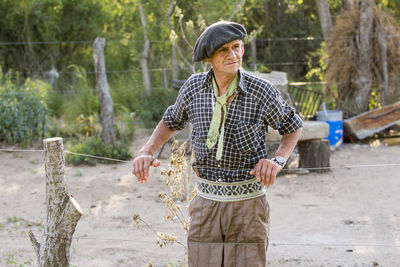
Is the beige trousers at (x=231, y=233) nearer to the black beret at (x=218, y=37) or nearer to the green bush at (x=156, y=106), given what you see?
the black beret at (x=218, y=37)

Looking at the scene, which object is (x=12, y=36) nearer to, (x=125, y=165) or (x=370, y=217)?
(x=125, y=165)

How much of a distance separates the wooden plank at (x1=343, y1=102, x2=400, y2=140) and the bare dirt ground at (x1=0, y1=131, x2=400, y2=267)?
85 cm

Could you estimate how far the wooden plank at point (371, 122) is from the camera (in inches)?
338

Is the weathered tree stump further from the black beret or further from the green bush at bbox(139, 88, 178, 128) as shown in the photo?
the black beret

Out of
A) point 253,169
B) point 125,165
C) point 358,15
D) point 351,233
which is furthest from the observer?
point 358,15

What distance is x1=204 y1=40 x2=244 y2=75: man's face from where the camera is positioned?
206 cm

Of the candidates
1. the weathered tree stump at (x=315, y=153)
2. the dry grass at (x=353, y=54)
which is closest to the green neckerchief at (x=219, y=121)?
the weathered tree stump at (x=315, y=153)

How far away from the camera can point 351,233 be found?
15.3ft

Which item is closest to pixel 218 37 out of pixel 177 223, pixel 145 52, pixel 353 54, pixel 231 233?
pixel 231 233

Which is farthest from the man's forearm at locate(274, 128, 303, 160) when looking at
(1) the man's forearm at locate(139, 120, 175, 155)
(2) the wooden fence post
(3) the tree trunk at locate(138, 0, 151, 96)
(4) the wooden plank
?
(3) the tree trunk at locate(138, 0, 151, 96)

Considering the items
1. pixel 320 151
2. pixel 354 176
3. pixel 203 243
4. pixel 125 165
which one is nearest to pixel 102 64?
pixel 125 165

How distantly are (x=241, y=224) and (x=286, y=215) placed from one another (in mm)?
3248

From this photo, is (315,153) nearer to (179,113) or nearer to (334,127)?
(334,127)

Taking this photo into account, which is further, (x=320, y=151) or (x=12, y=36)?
(x=12, y=36)
